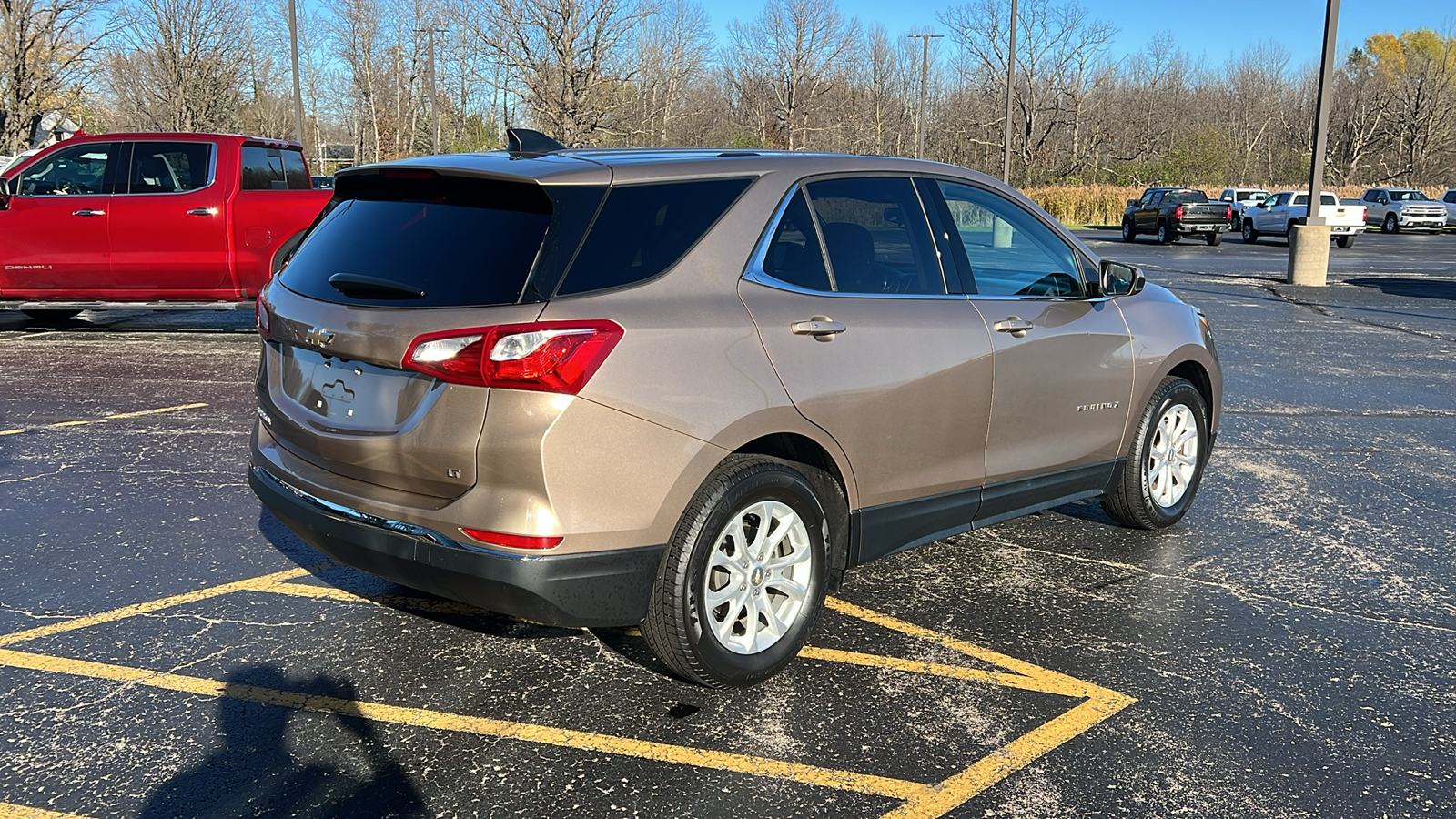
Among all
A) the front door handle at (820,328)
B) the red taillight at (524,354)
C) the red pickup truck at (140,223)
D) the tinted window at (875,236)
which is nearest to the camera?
the red taillight at (524,354)

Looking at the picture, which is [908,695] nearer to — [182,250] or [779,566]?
[779,566]

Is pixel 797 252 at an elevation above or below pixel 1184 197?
below

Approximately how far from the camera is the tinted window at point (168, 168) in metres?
11.9

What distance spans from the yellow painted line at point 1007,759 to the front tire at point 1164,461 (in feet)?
6.05

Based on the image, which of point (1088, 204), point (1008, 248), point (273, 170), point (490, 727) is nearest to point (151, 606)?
point (490, 727)

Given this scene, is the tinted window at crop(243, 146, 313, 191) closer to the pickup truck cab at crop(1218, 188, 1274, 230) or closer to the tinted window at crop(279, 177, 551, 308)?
the tinted window at crop(279, 177, 551, 308)

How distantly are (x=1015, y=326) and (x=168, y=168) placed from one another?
1006 centimetres

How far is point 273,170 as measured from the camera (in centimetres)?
1248

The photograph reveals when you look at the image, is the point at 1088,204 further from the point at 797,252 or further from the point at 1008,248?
the point at 797,252

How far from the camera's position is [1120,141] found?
7738cm

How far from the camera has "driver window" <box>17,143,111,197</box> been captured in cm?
1184

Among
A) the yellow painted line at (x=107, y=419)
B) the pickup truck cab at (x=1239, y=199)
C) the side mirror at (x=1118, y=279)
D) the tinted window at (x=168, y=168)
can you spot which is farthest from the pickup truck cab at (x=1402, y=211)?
the yellow painted line at (x=107, y=419)

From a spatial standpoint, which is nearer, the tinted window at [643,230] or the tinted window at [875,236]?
the tinted window at [643,230]

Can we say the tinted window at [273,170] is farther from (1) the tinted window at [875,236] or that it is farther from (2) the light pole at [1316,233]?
(2) the light pole at [1316,233]
